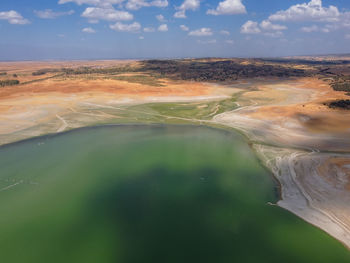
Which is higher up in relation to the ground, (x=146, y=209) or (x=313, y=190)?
(x=313, y=190)

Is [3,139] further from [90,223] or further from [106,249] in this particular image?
[106,249]

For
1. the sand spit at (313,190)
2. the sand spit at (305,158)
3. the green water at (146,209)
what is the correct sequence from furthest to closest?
the sand spit at (305,158), the sand spit at (313,190), the green water at (146,209)

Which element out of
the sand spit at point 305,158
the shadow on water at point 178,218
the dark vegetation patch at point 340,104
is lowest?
the shadow on water at point 178,218

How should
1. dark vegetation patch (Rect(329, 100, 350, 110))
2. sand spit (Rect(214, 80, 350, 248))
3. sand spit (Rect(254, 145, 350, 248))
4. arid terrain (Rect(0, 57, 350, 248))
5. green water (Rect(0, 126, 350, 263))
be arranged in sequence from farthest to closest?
dark vegetation patch (Rect(329, 100, 350, 110)) < arid terrain (Rect(0, 57, 350, 248)) < sand spit (Rect(214, 80, 350, 248)) < sand spit (Rect(254, 145, 350, 248)) < green water (Rect(0, 126, 350, 263))

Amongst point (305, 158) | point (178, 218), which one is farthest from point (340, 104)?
point (178, 218)

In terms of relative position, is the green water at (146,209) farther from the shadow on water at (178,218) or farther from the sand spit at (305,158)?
the sand spit at (305,158)

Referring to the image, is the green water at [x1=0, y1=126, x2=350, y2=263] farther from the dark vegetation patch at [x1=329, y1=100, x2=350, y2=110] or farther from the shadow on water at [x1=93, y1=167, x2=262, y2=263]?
the dark vegetation patch at [x1=329, y1=100, x2=350, y2=110]

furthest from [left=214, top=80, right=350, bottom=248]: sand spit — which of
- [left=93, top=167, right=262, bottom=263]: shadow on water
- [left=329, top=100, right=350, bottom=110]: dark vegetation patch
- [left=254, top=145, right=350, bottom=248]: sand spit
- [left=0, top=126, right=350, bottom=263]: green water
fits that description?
[left=93, top=167, right=262, bottom=263]: shadow on water

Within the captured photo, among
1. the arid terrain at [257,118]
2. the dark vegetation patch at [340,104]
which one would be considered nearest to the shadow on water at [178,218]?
the arid terrain at [257,118]

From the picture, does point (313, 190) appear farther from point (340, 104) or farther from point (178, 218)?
point (340, 104)

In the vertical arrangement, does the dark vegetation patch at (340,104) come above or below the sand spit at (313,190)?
above
